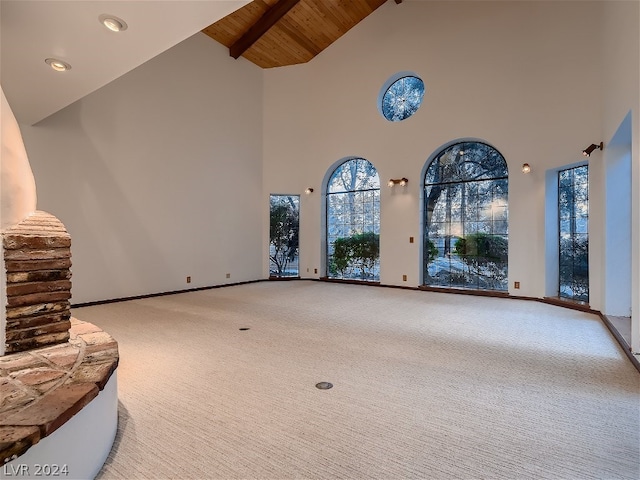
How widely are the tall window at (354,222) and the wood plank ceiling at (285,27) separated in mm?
2802

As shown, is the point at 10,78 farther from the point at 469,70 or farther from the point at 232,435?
the point at 469,70

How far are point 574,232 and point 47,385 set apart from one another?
257 inches

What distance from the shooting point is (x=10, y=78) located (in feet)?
10.8

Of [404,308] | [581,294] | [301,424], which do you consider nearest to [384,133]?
[404,308]

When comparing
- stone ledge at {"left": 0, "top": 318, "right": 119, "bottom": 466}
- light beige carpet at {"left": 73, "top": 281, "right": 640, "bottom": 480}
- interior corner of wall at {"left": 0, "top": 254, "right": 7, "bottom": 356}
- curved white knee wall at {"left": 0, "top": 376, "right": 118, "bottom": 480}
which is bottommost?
light beige carpet at {"left": 73, "top": 281, "right": 640, "bottom": 480}

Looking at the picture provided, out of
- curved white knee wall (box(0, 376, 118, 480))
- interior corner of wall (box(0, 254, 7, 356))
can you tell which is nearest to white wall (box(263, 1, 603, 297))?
curved white knee wall (box(0, 376, 118, 480))

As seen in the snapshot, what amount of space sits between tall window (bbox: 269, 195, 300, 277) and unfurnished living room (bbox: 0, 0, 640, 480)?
56mm

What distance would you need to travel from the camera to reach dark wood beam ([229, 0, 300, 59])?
6895 millimetres

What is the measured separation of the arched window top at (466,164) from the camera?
6.51 metres

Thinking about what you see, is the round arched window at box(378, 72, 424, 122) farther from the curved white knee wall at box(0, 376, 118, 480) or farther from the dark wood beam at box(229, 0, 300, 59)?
the curved white knee wall at box(0, 376, 118, 480)

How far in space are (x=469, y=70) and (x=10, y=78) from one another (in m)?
6.65

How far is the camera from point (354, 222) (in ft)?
27.1

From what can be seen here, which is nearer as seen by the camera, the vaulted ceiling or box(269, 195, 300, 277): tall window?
the vaulted ceiling

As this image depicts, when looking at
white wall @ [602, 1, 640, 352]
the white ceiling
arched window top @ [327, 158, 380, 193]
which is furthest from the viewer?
arched window top @ [327, 158, 380, 193]
